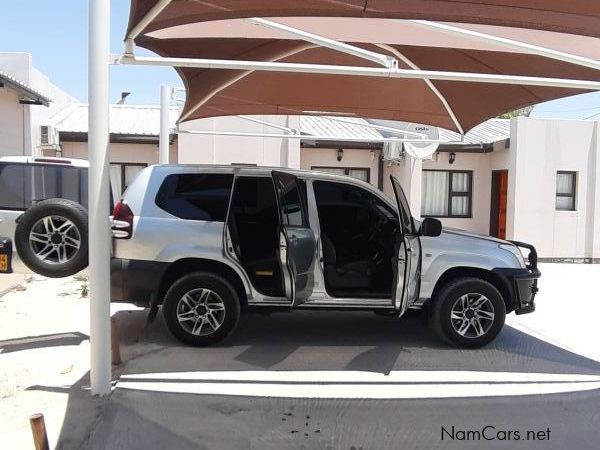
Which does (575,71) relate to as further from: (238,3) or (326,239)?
(238,3)

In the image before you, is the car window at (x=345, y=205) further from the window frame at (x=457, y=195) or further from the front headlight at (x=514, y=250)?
the window frame at (x=457, y=195)

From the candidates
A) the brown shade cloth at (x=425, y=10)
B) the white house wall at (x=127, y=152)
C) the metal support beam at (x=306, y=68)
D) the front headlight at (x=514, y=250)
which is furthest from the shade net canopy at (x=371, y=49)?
the white house wall at (x=127, y=152)

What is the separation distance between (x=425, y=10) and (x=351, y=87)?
4206 millimetres

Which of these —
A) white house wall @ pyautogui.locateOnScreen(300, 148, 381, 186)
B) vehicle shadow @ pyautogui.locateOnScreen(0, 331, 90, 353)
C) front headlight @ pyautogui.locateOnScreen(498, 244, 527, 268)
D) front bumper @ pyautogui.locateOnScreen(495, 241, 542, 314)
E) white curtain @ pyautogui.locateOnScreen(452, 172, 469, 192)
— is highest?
white house wall @ pyautogui.locateOnScreen(300, 148, 381, 186)

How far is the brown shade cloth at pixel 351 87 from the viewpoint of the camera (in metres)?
6.88

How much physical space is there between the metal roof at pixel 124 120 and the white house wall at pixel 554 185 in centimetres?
924

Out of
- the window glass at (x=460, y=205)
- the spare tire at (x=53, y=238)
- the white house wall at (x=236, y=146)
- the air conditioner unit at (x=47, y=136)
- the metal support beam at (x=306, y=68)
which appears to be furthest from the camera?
the window glass at (x=460, y=205)

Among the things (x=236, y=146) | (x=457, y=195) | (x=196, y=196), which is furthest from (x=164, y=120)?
(x=457, y=195)

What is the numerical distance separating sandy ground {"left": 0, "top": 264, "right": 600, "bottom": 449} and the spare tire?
91 centimetres

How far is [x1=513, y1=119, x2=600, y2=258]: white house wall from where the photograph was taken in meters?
15.5

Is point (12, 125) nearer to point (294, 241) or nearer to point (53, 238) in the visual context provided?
point (53, 238)

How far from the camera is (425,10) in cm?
460

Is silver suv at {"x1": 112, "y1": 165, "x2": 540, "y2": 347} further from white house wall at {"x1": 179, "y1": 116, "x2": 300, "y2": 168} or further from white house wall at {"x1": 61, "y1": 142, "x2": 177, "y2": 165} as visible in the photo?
white house wall at {"x1": 61, "y1": 142, "x2": 177, "y2": 165}

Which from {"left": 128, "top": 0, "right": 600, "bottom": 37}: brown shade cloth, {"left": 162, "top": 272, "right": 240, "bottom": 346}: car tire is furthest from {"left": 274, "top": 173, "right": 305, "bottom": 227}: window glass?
{"left": 128, "top": 0, "right": 600, "bottom": 37}: brown shade cloth
